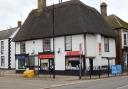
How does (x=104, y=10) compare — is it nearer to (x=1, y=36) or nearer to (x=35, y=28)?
(x=35, y=28)

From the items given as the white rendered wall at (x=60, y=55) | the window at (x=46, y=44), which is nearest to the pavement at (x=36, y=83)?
the white rendered wall at (x=60, y=55)

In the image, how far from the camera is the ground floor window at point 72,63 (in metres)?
45.8

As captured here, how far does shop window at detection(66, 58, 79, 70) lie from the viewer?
45.8 m

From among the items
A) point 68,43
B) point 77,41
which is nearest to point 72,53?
point 77,41

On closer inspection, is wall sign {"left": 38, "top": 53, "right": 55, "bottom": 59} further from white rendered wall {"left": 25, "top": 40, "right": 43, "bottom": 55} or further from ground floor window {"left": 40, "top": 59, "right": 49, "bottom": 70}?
white rendered wall {"left": 25, "top": 40, "right": 43, "bottom": 55}

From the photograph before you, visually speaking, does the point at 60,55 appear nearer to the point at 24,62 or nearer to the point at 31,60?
the point at 31,60

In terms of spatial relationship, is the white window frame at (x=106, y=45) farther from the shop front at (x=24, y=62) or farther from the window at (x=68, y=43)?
the shop front at (x=24, y=62)

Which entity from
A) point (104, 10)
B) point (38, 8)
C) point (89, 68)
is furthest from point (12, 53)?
point (89, 68)

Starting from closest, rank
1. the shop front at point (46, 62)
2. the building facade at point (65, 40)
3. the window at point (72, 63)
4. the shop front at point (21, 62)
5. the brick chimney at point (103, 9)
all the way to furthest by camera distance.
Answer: the window at point (72, 63) → the building facade at point (65, 40) → the shop front at point (46, 62) → the shop front at point (21, 62) → the brick chimney at point (103, 9)

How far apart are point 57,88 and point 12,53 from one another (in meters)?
40.3

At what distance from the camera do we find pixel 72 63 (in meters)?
46.3

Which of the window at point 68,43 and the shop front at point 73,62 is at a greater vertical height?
the window at point 68,43

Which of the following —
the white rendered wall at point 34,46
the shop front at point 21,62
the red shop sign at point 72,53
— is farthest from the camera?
the shop front at point 21,62

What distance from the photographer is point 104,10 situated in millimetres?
62625
